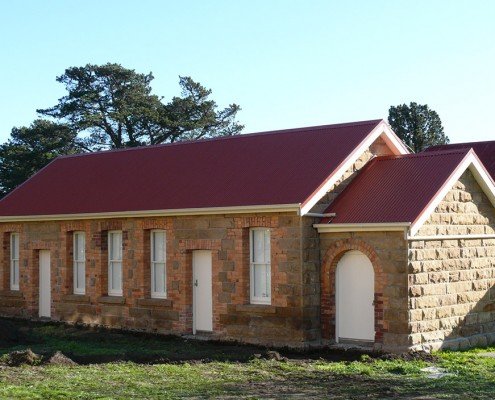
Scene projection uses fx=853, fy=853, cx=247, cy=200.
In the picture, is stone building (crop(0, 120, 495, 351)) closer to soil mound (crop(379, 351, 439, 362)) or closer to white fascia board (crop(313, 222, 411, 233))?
white fascia board (crop(313, 222, 411, 233))

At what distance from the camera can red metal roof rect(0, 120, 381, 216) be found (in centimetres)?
2209

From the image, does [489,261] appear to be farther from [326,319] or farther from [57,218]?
[57,218]

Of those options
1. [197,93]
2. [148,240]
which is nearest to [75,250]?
[148,240]

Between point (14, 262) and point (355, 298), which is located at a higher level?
point (14, 262)

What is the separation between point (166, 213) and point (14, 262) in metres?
8.72

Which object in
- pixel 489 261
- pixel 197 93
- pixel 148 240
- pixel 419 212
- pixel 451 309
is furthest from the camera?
pixel 197 93

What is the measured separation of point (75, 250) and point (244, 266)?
7.68 m

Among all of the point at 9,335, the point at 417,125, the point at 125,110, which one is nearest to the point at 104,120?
the point at 125,110

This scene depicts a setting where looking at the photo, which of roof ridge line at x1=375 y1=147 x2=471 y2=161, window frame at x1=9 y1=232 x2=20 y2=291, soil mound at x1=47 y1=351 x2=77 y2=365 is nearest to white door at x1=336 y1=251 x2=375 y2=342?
roof ridge line at x1=375 y1=147 x2=471 y2=161

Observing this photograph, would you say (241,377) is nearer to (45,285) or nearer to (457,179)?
(457,179)

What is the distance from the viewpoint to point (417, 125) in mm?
58344

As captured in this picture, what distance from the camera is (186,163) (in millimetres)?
26219

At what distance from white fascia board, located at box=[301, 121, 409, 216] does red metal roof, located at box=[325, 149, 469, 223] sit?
1.52 ft

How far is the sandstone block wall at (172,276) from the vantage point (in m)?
20.9
